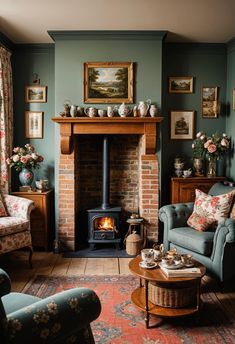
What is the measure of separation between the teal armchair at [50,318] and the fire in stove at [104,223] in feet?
8.72

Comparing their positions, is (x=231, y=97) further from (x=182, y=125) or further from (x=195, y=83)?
(x=182, y=125)

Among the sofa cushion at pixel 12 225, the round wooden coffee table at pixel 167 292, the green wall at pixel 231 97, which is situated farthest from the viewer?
the green wall at pixel 231 97

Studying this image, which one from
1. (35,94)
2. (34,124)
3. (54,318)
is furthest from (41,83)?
(54,318)

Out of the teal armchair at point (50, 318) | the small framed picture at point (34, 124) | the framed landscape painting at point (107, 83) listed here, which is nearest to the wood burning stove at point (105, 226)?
the framed landscape painting at point (107, 83)

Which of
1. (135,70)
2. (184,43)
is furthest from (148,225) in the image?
(184,43)

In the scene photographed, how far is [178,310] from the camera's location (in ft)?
9.00

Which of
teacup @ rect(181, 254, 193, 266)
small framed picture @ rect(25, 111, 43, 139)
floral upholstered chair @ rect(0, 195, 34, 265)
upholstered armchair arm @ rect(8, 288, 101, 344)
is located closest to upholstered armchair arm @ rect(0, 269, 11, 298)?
upholstered armchair arm @ rect(8, 288, 101, 344)

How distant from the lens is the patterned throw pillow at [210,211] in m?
3.72

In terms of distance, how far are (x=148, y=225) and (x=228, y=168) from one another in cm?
142

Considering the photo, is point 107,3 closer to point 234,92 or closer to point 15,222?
point 234,92

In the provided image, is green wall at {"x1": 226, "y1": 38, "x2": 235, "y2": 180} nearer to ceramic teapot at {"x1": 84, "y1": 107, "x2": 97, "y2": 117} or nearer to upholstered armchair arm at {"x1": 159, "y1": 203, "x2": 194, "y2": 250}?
upholstered armchair arm at {"x1": 159, "y1": 203, "x2": 194, "y2": 250}

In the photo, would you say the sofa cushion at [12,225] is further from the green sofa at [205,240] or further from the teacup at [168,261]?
the teacup at [168,261]

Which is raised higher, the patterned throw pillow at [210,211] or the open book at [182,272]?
the patterned throw pillow at [210,211]

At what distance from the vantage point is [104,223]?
4691 mm
